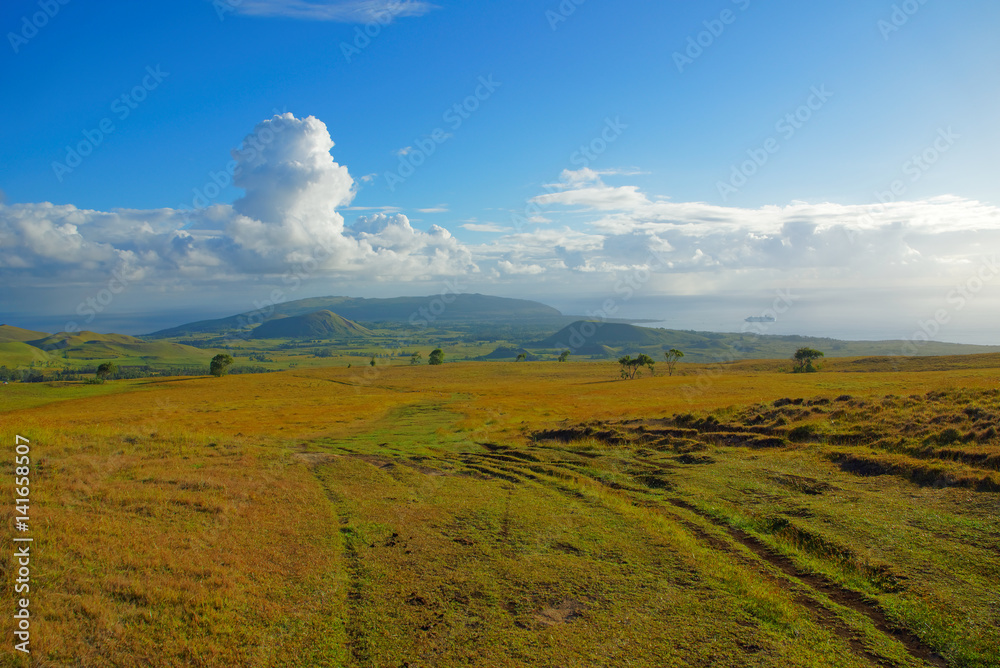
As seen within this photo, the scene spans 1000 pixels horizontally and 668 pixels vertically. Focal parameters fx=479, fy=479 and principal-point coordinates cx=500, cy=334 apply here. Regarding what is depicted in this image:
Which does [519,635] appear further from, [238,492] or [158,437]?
[158,437]

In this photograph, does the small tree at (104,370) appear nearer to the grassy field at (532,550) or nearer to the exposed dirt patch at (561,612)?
the grassy field at (532,550)

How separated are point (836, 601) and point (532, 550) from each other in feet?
26.6

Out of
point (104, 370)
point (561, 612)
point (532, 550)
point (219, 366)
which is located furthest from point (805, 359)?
point (104, 370)

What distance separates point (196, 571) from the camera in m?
12.7

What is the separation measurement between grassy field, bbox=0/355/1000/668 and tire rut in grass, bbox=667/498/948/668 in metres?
0.07

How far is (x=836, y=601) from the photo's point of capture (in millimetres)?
11883

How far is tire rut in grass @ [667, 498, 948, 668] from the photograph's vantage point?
9.89 m

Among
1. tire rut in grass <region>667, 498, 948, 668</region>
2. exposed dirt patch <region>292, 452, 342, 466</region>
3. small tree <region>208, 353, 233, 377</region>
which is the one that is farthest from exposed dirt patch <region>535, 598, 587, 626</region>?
small tree <region>208, 353, 233, 377</region>

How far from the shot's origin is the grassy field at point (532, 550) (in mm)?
10180

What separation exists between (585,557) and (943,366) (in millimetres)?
114615

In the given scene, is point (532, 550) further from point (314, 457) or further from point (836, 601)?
point (314, 457)

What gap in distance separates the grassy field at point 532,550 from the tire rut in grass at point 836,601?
0.22ft

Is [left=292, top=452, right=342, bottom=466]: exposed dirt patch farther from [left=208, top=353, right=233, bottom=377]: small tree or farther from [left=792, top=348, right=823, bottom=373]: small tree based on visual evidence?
[left=208, top=353, right=233, bottom=377]: small tree


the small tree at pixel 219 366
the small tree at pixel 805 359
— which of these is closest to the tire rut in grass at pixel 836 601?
the small tree at pixel 805 359
